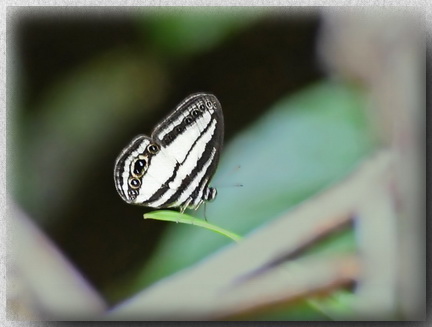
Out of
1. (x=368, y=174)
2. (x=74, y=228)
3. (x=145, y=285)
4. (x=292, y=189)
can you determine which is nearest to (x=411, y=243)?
(x=368, y=174)

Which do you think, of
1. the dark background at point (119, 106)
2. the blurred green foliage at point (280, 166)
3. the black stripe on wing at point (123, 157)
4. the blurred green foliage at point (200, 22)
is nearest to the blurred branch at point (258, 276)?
the blurred green foliage at point (280, 166)

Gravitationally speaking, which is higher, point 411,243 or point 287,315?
point 411,243

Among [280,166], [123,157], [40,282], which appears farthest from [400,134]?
[40,282]

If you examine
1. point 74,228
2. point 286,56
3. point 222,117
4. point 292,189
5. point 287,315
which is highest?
point 286,56

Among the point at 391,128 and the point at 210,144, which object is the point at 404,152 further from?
the point at 210,144

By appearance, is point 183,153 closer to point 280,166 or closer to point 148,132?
point 148,132

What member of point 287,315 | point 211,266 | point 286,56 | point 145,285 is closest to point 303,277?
point 287,315

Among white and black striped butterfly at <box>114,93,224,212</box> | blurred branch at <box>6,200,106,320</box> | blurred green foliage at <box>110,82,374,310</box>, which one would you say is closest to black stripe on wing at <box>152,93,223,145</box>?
white and black striped butterfly at <box>114,93,224,212</box>

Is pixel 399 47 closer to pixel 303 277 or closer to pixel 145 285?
pixel 303 277
